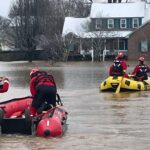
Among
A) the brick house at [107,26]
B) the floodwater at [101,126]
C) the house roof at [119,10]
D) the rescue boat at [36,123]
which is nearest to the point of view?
the floodwater at [101,126]

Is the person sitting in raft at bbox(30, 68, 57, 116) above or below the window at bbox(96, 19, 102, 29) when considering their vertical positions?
below

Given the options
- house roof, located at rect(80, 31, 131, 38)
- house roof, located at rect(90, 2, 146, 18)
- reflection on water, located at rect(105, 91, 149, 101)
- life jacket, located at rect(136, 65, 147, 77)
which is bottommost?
reflection on water, located at rect(105, 91, 149, 101)

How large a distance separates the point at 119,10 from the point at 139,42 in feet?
29.4

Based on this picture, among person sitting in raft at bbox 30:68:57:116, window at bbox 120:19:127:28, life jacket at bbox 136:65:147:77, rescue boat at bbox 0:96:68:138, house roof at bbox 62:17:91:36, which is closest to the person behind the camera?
rescue boat at bbox 0:96:68:138

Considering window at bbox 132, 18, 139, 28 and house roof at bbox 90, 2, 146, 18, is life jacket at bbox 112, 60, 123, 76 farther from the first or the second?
window at bbox 132, 18, 139, 28

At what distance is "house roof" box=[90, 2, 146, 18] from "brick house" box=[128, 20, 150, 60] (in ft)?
22.4

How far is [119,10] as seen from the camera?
277 ft

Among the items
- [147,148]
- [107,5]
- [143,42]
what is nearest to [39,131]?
[147,148]

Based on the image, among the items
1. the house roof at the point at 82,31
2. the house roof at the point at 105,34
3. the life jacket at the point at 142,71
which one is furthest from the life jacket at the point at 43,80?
the house roof at the point at 82,31

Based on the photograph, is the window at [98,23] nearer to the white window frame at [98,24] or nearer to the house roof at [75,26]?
the white window frame at [98,24]

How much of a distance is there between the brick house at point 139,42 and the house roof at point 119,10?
6.81 meters

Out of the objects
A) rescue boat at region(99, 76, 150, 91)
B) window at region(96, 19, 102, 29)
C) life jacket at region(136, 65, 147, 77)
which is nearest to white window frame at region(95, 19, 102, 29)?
window at region(96, 19, 102, 29)

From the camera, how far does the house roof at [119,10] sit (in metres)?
83.4

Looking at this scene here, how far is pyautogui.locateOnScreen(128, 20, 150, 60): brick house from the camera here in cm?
7681
